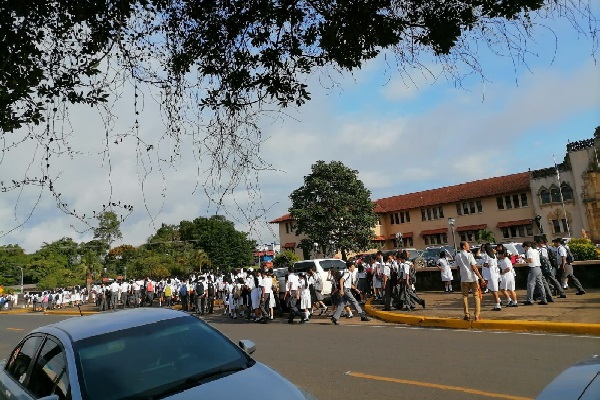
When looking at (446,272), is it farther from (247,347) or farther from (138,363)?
(138,363)

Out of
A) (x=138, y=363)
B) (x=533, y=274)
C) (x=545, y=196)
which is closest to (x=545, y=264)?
(x=533, y=274)

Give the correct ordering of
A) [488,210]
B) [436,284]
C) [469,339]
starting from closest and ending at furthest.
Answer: [469,339] → [436,284] → [488,210]

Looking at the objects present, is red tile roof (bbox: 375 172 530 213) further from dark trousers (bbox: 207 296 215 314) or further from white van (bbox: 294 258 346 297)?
dark trousers (bbox: 207 296 215 314)

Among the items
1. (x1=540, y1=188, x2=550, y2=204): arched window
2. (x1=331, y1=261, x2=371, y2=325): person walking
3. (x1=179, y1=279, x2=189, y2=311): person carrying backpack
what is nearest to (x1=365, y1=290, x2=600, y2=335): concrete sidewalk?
(x1=331, y1=261, x2=371, y2=325): person walking

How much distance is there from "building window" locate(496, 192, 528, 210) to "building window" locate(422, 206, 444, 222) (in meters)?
6.18

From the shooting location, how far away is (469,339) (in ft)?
32.2

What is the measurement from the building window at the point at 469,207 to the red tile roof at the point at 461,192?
803 millimetres

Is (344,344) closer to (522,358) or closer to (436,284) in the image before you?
(522,358)

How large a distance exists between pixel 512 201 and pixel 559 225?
472 centimetres

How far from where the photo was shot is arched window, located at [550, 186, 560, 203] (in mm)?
46606

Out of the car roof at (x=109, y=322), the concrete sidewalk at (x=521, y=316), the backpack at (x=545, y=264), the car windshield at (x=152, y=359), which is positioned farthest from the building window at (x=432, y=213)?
the car windshield at (x=152, y=359)

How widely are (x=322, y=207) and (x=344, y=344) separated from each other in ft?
103

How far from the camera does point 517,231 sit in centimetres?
4838

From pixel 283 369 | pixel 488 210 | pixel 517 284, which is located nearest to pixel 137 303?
pixel 517 284
